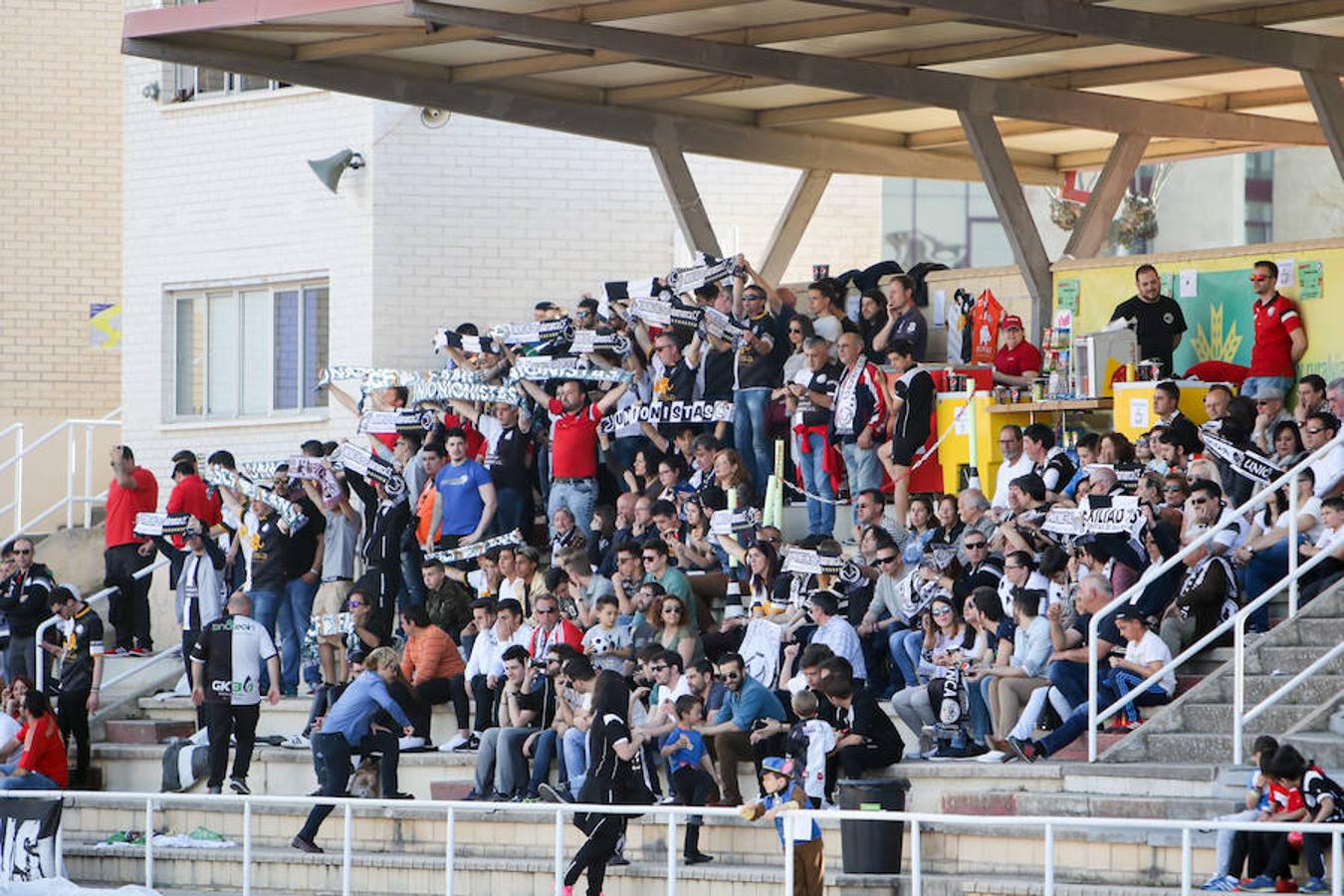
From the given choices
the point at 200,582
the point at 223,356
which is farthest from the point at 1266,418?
the point at 223,356

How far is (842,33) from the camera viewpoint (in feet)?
68.4

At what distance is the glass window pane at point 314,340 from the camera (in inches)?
1089

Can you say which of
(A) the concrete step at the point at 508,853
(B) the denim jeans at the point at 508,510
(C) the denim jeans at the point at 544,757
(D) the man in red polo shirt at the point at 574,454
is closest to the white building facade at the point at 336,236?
(B) the denim jeans at the point at 508,510

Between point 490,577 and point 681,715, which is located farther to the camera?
point 490,577

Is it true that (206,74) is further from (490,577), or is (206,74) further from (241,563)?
(490,577)

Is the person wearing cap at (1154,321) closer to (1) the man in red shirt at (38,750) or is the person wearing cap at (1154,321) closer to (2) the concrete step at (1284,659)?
(2) the concrete step at (1284,659)

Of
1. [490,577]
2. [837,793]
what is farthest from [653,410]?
[837,793]

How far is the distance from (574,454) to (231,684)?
3.45 metres

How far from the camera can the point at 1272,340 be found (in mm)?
19922

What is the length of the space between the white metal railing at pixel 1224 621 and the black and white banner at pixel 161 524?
376 inches

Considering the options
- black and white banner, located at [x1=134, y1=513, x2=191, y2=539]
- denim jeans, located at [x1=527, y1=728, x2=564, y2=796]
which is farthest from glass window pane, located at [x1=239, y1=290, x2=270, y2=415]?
denim jeans, located at [x1=527, y1=728, x2=564, y2=796]

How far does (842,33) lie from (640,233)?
7.43 m

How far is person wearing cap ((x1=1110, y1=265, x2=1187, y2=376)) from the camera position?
67.4ft

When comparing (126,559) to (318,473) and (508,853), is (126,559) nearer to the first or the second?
(318,473)
